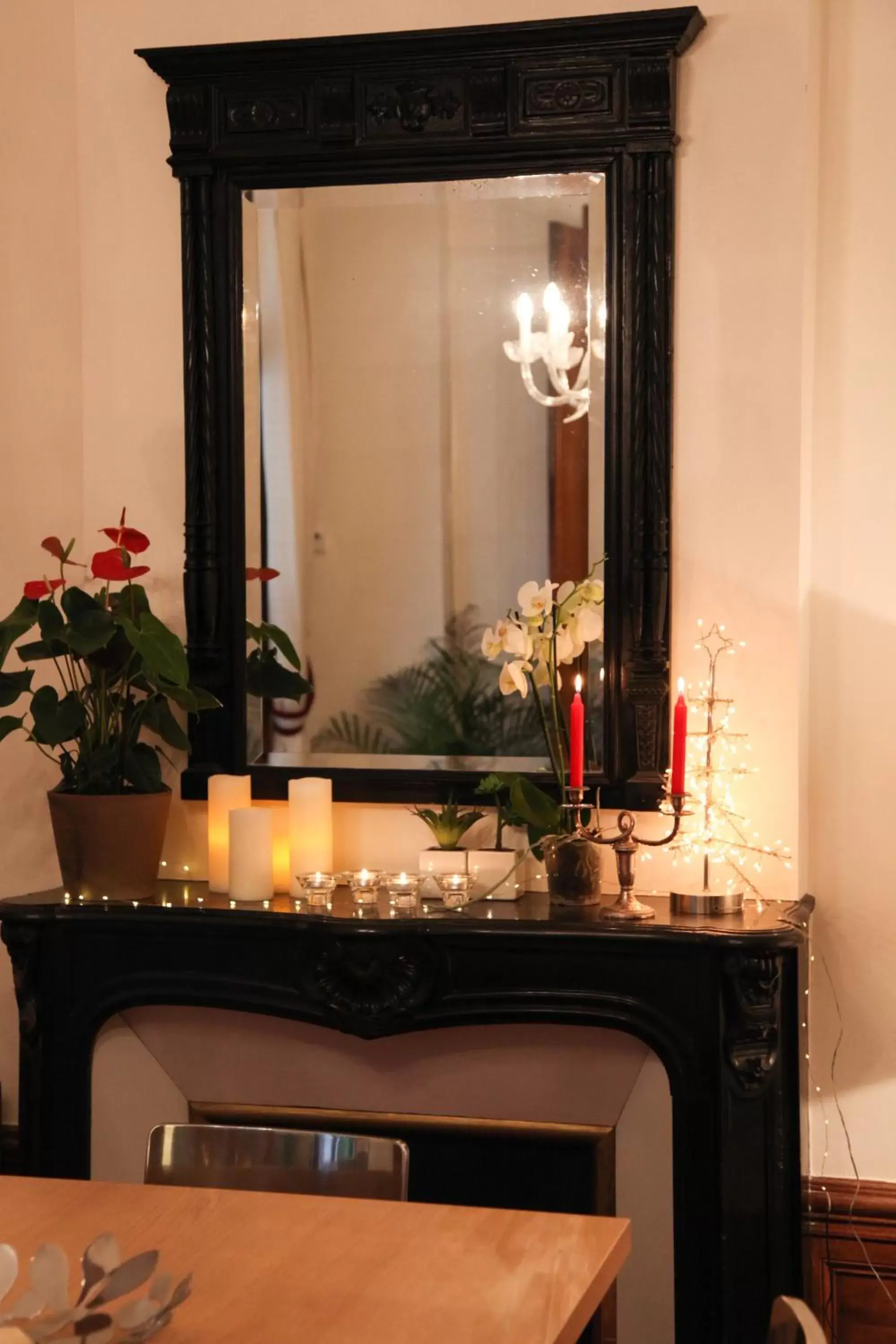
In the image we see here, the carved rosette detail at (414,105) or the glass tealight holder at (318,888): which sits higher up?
the carved rosette detail at (414,105)

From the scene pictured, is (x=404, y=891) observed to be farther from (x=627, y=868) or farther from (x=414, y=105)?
(x=414, y=105)

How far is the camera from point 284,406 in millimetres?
3145

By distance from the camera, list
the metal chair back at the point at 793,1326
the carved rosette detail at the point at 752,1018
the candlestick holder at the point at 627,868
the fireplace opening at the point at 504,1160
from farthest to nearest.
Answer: the fireplace opening at the point at 504,1160 → the candlestick holder at the point at 627,868 → the carved rosette detail at the point at 752,1018 → the metal chair back at the point at 793,1326

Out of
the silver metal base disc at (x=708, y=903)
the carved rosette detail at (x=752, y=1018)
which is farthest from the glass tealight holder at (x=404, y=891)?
the carved rosette detail at (x=752, y=1018)

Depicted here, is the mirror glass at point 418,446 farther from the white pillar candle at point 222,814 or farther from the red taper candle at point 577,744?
the red taper candle at point 577,744

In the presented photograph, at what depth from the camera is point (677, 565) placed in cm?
299

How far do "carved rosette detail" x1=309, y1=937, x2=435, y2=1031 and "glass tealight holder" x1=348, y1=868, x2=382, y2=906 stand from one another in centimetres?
11

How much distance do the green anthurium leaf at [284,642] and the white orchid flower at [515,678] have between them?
475 millimetres

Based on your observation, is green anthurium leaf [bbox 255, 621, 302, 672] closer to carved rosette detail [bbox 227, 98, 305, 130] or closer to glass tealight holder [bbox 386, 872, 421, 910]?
glass tealight holder [bbox 386, 872, 421, 910]

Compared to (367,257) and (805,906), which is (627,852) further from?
(367,257)

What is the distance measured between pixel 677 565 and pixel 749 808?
481 millimetres

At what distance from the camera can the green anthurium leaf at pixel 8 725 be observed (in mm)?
2949

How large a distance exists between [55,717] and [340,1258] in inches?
58.2

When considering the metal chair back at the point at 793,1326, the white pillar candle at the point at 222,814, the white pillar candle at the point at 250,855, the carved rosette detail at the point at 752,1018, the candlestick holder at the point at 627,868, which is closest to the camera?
the metal chair back at the point at 793,1326
